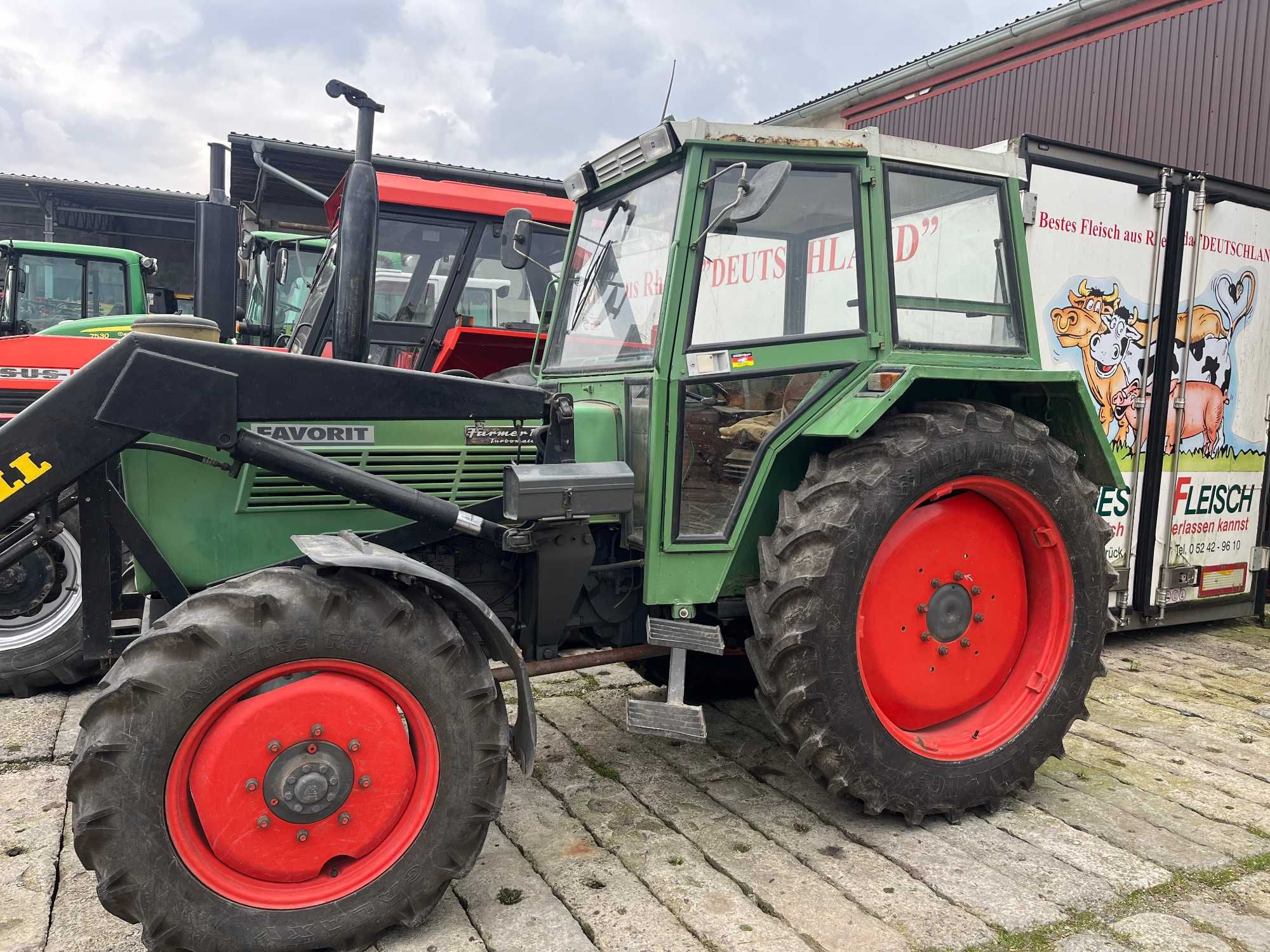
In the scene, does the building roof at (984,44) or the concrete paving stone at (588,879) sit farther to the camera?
the building roof at (984,44)

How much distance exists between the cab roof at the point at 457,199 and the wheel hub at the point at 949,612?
3795mm

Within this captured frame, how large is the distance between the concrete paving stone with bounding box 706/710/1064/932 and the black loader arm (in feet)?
5.22

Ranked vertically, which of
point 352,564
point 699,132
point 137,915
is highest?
point 699,132

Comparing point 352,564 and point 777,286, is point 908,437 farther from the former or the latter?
point 352,564

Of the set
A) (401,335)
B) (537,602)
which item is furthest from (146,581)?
(401,335)

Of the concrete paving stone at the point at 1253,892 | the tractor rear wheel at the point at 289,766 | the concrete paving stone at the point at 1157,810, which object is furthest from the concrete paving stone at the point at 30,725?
the concrete paving stone at the point at 1253,892

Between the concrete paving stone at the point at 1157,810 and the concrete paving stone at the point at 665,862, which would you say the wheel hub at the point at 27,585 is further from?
the concrete paving stone at the point at 1157,810

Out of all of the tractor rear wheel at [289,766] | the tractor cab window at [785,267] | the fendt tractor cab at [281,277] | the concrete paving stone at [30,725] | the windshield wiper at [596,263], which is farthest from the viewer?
the fendt tractor cab at [281,277]

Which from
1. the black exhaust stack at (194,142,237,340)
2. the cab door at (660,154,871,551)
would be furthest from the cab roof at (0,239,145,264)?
the cab door at (660,154,871,551)

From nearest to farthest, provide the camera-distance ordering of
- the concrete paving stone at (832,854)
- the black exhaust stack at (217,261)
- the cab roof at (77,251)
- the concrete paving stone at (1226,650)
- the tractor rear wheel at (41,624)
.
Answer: the concrete paving stone at (832,854)
the black exhaust stack at (217,261)
the tractor rear wheel at (41,624)
the concrete paving stone at (1226,650)
the cab roof at (77,251)

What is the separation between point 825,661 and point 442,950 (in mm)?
1337

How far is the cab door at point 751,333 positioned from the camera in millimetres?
2971

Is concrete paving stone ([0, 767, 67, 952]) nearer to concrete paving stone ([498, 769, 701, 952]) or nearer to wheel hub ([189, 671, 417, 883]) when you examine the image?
wheel hub ([189, 671, 417, 883])

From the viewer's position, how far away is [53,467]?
2.35 metres
